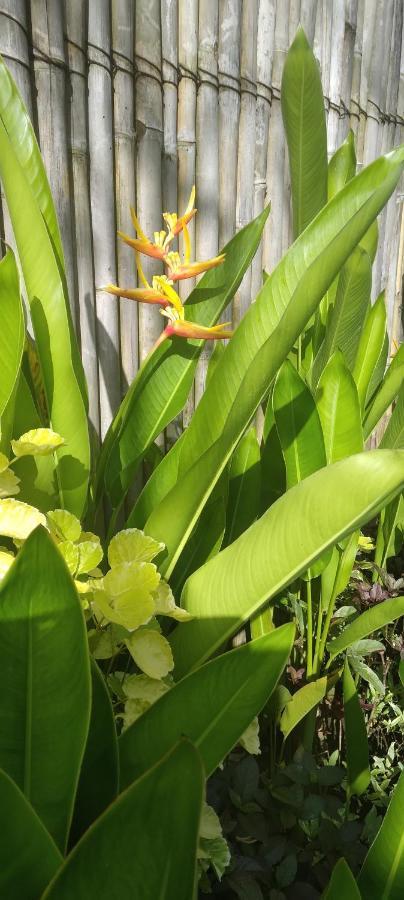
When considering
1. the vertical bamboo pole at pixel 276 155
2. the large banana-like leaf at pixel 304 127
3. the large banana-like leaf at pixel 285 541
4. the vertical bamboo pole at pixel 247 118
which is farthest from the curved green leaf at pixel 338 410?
the vertical bamboo pole at pixel 276 155

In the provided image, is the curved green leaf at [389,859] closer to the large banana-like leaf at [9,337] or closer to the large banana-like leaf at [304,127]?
the large banana-like leaf at [9,337]

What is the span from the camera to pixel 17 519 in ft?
2.03

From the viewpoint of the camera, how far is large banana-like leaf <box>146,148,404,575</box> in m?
0.65

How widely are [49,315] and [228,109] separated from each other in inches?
35.2

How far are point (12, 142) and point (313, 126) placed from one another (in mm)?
529

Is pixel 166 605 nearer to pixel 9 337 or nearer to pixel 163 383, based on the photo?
pixel 9 337

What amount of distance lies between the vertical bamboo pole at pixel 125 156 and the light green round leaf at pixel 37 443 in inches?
23.7

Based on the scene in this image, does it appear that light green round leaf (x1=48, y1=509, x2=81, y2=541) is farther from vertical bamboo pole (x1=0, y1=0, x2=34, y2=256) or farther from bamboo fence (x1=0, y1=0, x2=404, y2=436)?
vertical bamboo pole (x1=0, y1=0, x2=34, y2=256)

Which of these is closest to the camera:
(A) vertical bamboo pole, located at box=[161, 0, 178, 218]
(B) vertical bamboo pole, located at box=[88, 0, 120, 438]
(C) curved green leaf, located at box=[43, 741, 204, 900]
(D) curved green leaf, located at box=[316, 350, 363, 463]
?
(C) curved green leaf, located at box=[43, 741, 204, 900]

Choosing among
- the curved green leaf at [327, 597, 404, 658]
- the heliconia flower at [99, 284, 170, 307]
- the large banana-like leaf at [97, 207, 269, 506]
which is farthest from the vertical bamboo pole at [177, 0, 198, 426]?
the curved green leaf at [327, 597, 404, 658]

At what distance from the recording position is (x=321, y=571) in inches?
45.1

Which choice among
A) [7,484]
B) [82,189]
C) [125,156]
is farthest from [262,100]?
[7,484]

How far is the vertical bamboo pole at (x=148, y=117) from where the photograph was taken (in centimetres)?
124

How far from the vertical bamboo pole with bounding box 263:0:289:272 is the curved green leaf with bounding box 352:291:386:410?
394 mm
